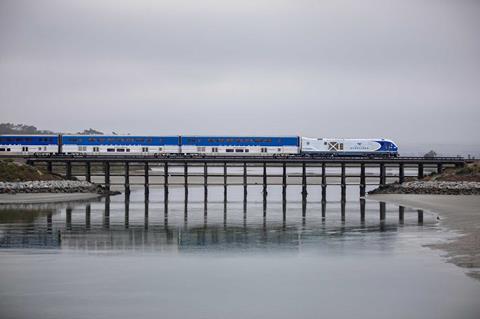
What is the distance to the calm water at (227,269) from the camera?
26.6m

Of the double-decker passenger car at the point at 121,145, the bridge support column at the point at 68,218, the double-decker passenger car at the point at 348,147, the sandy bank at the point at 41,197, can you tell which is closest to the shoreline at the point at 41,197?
the sandy bank at the point at 41,197

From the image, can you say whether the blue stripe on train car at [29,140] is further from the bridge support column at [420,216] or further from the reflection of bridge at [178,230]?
the bridge support column at [420,216]

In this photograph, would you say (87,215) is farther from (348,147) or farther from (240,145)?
(348,147)

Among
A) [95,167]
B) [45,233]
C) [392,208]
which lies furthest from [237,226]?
[95,167]

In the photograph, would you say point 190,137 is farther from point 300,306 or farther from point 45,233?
point 300,306

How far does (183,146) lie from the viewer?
105 metres

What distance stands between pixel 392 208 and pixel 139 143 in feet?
147

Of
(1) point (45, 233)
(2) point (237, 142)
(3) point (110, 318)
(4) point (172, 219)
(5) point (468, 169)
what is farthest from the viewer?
(2) point (237, 142)

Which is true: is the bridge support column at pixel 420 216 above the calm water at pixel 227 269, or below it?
above

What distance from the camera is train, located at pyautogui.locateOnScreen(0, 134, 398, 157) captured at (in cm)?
10381

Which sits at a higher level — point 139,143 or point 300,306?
point 139,143

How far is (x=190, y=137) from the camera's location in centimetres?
10438

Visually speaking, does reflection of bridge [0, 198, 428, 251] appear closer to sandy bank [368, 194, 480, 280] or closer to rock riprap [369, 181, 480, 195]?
sandy bank [368, 194, 480, 280]

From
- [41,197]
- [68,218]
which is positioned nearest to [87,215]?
[68,218]
